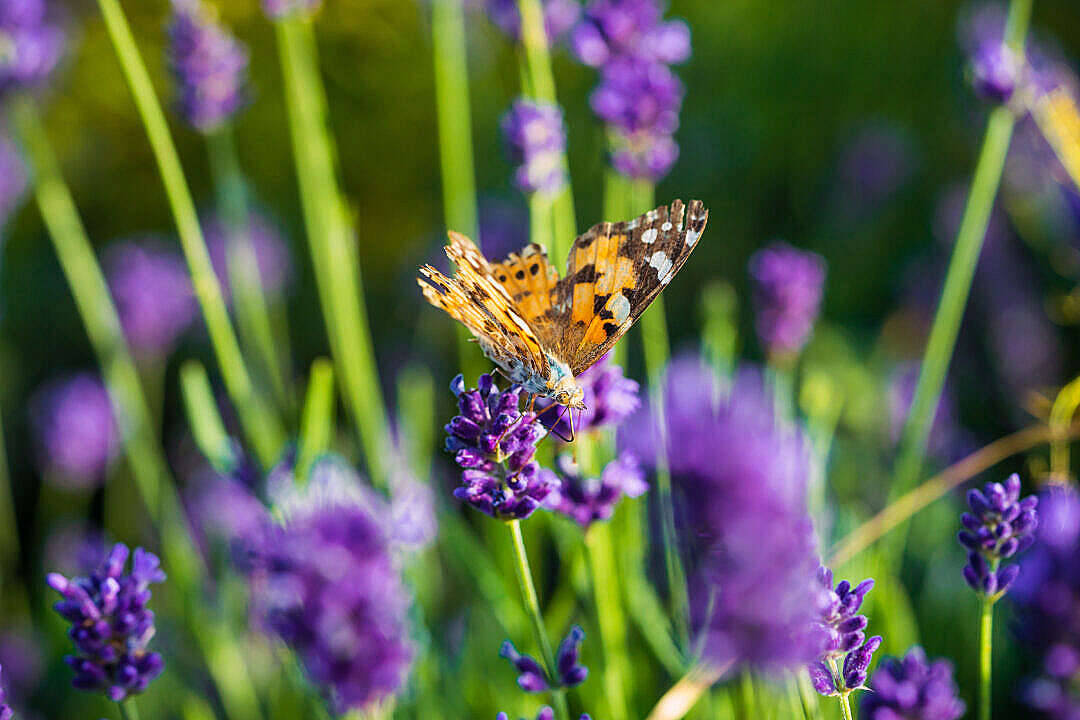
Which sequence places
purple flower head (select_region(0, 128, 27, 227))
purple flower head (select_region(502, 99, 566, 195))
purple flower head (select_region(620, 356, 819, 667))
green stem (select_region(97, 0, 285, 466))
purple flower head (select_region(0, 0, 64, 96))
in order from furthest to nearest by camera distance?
purple flower head (select_region(0, 128, 27, 227))
purple flower head (select_region(0, 0, 64, 96))
purple flower head (select_region(502, 99, 566, 195))
green stem (select_region(97, 0, 285, 466))
purple flower head (select_region(620, 356, 819, 667))

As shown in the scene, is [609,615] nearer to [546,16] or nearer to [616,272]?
[616,272]

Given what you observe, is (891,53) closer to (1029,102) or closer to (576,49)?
(1029,102)

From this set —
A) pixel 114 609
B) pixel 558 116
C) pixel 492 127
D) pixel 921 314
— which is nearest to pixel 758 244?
pixel 921 314

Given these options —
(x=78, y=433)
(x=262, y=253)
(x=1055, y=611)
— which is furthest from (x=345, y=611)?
(x=262, y=253)

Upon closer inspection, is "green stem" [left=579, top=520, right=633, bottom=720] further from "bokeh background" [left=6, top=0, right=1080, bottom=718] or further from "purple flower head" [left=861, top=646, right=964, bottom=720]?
"bokeh background" [left=6, top=0, right=1080, bottom=718]

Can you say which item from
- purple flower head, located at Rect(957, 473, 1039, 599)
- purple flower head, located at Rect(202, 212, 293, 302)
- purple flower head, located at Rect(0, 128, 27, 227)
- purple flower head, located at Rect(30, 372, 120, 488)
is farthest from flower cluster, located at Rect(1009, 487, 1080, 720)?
purple flower head, located at Rect(0, 128, 27, 227)

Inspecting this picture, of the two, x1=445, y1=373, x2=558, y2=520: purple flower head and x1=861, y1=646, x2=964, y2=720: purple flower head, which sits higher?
x1=445, y1=373, x2=558, y2=520: purple flower head
